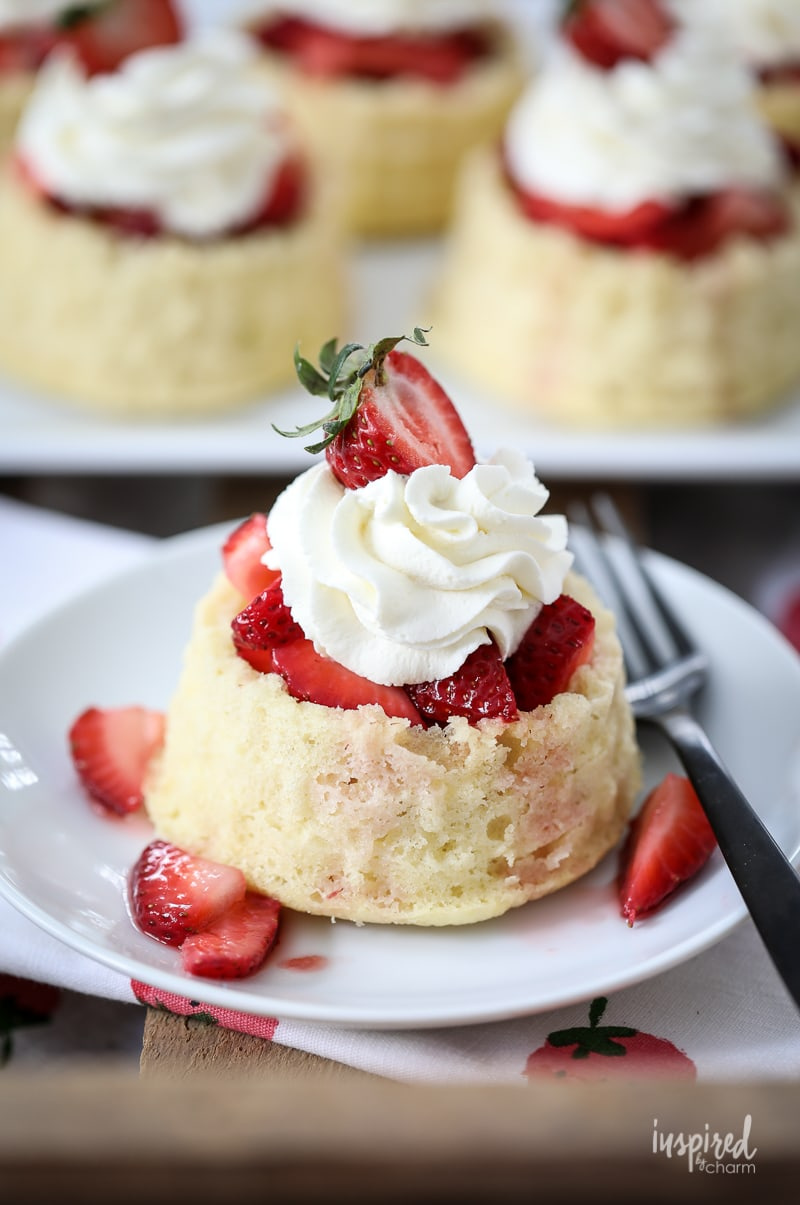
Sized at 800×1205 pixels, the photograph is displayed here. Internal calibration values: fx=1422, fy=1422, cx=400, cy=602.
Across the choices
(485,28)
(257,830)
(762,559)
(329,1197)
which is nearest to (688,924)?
(257,830)

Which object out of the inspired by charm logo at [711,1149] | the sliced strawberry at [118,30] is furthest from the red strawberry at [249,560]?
the sliced strawberry at [118,30]

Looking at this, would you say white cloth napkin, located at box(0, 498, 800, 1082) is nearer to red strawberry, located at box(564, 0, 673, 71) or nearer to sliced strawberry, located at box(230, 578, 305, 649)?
sliced strawberry, located at box(230, 578, 305, 649)

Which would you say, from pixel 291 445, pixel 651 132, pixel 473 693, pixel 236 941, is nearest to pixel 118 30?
pixel 291 445

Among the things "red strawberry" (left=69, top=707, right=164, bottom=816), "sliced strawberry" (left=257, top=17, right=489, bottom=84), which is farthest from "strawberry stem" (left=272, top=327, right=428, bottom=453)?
"sliced strawberry" (left=257, top=17, right=489, bottom=84)

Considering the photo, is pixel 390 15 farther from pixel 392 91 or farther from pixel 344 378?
pixel 344 378

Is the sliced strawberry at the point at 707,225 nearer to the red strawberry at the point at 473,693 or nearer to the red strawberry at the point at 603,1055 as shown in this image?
the red strawberry at the point at 473,693

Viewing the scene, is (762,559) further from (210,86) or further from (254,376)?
(210,86)

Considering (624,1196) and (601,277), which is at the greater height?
(624,1196)

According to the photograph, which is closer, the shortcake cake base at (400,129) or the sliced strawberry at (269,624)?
the sliced strawberry at (269,624)
